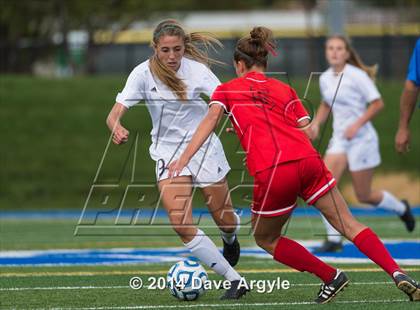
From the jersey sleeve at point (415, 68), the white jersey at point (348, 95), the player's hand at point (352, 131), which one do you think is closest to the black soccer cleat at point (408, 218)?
the white jersey at point (348, 95)

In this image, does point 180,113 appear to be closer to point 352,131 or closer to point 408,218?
point 352,131

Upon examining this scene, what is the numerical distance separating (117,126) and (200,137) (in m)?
0.77

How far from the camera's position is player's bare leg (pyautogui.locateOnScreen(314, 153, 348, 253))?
1080 centimetres

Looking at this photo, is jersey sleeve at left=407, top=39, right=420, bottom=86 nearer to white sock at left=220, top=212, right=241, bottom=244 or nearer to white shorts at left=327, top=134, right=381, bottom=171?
white sock at left=220, top=212, right=241, bottom=244

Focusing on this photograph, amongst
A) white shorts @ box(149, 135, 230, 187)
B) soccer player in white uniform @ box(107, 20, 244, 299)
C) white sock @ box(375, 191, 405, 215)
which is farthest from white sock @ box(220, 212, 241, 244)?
white sock @ box(375, 191, 405, 215)

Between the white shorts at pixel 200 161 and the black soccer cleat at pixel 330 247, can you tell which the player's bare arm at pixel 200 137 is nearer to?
the white shorts at pixel 200 161

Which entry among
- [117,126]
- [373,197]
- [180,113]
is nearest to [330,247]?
[373,197]

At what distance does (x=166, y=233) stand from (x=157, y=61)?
6.72m

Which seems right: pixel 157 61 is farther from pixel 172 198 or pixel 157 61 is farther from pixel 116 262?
pixel 116 262

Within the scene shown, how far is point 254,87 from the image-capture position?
6785mm

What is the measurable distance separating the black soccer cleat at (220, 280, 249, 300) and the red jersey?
0.90 m

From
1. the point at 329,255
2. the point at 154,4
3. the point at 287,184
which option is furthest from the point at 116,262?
the point at 154,4

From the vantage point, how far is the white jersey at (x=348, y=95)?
450 inches

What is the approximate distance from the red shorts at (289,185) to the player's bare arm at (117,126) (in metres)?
0.94
